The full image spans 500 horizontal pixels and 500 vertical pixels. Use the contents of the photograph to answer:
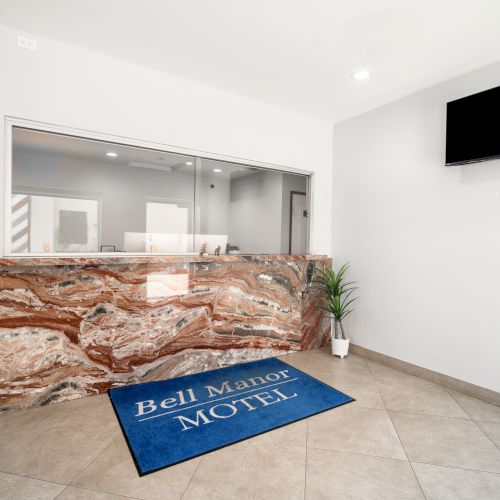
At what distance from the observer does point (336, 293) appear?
4.29m

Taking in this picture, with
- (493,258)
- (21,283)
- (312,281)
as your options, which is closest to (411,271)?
(493,258)

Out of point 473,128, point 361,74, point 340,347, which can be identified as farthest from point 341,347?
point 361,74

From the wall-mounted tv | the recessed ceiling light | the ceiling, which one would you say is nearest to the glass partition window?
the ceiling

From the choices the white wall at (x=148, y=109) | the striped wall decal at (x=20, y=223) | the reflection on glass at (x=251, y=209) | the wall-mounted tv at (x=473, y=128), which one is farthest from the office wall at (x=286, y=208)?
the striped wall decal at (x=20, y=223)

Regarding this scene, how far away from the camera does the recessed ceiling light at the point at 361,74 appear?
129 inches

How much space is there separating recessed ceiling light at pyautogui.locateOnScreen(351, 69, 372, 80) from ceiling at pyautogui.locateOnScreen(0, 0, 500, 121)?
6 cm

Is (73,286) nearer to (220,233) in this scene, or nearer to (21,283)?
(21,283)

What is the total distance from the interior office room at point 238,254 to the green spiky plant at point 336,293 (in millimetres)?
58

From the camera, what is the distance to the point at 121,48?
9.76 feet

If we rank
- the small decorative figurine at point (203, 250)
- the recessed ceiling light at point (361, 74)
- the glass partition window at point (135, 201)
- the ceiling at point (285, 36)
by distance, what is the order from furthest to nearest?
1. the small decorative figurine at point (203, 250)
2. the recessed ceiling light at point (361, 74)
3. the glass partition window at point (135, 201)
4. the ceiling at point (285, 36)

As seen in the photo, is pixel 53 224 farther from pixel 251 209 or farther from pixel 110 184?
pixel 251 209

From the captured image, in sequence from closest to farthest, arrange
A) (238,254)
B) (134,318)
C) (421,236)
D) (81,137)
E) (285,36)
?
(285,36) → (81,137) → (134,318) → (421,236) → (238,254)

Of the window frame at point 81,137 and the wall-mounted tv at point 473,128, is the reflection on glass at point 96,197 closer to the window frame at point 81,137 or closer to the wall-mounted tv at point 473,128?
A: the window frame at point 81,137

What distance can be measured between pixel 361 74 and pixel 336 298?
2509mm
